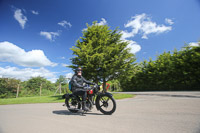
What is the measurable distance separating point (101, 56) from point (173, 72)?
591 inches

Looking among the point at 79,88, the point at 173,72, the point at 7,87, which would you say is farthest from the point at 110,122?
the point at 173,72

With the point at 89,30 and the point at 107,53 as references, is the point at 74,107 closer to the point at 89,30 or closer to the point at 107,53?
the point at 107,53

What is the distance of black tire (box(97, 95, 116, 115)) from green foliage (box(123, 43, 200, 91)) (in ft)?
39.9

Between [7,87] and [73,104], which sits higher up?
[7,87]

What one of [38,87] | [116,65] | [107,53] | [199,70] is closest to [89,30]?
[107,53]

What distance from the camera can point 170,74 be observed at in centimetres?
1956

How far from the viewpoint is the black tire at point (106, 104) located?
157 inches

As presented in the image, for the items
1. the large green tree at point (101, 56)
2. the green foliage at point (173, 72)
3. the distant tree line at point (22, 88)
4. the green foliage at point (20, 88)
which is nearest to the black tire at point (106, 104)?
the large green tree at point (101, 56)

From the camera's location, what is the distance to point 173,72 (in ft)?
61.9

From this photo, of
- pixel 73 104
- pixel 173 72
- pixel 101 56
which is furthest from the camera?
pixel 173 72

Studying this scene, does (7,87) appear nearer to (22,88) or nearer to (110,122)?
(22,88)

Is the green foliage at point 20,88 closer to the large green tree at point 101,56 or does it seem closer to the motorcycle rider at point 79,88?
the large green tree at point 101,56

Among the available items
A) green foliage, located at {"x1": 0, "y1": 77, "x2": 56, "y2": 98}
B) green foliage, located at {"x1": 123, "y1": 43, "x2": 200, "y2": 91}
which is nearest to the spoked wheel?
green foliage, located at {"x1": 123, "y1": 43, "x2": 200, "y2": 91}

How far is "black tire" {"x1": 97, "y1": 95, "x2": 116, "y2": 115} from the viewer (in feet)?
13.1
